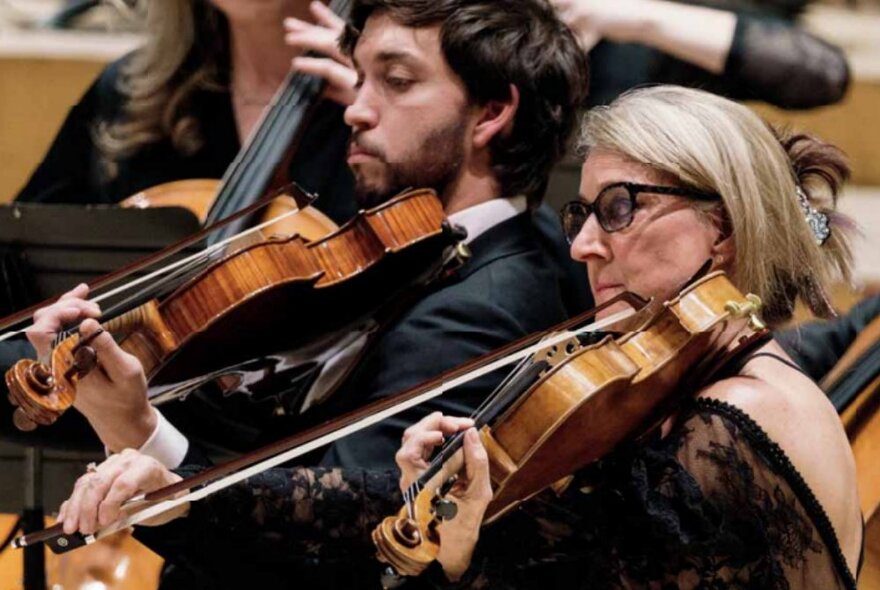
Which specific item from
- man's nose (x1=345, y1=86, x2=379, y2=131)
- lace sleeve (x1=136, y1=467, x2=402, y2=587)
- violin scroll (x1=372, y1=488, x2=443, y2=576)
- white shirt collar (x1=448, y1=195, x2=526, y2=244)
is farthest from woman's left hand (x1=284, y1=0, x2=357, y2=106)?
violin scroll (x1=372, y1=488, x2=443, y2=576)

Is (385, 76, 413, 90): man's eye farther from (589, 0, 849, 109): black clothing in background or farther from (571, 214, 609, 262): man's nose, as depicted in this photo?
(589, 0, 849, 109): black clothing in background

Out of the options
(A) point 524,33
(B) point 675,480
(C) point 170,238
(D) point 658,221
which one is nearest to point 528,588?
(B) point 675,480

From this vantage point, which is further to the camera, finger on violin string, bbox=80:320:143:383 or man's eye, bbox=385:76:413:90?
man's eye, bbox=385:76:413:90

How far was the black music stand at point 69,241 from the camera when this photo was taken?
2.41 meters

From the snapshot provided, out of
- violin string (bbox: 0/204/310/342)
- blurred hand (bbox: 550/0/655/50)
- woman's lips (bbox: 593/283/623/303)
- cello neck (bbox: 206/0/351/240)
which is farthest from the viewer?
blurred hand (bbox: 550/0/655/50)

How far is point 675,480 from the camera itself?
73.0 inches

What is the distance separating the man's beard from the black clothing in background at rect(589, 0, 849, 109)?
667 mm

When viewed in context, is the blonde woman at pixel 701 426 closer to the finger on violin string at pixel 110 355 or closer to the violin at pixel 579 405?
the violin at pixel 579 405

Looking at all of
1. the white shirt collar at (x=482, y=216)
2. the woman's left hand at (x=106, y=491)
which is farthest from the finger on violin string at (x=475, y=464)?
the white shirt collar at (x=482, y=216)

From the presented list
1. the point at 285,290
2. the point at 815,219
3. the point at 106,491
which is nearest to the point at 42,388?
the point at 106,491

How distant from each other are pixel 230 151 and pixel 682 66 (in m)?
0.80

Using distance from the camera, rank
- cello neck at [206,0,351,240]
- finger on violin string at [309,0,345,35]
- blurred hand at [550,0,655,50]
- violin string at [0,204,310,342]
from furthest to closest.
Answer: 1. blurred hand at [550,0,655,50]
2. finger on violin string at [309,0,345,35]
3. cello neck at [206,0,351,240]
4. violin string at [0,204,310,342]

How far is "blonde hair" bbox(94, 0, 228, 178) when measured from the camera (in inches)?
123

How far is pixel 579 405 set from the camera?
5.83 feet
